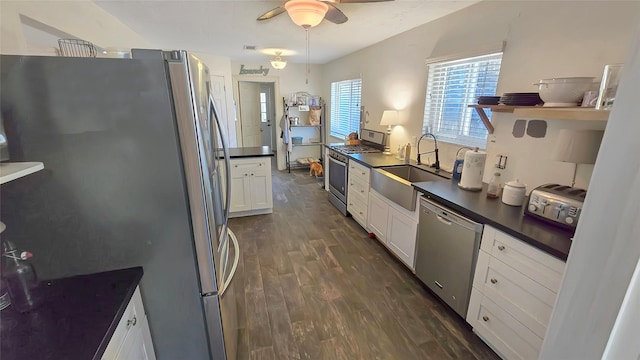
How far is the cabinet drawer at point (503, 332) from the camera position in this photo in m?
1.50

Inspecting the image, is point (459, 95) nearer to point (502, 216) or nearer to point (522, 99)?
→ point (522, 99)

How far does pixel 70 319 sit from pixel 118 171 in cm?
53

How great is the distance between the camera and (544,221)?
159cm

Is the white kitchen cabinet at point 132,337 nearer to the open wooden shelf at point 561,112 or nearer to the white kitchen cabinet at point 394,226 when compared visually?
the white kitchen cabinet at point 394,226

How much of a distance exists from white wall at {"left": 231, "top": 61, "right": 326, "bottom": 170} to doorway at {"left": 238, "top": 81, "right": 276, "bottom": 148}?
23.3 inches

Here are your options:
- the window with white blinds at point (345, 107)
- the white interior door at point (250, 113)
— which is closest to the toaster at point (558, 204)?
the window with white blinds at point (345, 107)

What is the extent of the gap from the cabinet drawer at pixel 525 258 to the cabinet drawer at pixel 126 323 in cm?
187

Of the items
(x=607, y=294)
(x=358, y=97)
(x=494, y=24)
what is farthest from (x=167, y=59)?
(x=358, y=97)

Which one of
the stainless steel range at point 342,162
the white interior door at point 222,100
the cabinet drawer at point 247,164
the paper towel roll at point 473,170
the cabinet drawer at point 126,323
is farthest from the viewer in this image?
the white interior door at point 222,100

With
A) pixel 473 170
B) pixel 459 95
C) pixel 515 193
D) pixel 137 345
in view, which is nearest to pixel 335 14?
pixel 459 95

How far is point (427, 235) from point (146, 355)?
1.96 meters

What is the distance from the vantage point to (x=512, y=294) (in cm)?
158

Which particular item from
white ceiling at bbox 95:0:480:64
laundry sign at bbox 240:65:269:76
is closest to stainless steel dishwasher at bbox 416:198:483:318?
white ceiling at bbox 95:0:480:64

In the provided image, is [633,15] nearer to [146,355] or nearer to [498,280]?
[498,280]
